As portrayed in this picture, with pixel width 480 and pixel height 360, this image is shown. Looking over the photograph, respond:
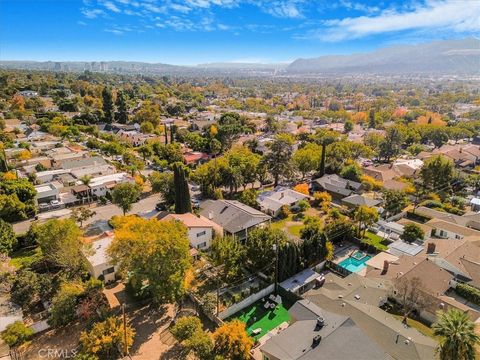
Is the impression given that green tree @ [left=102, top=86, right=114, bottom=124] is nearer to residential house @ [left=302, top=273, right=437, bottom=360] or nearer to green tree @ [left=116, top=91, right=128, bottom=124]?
green tree @ [left=116, top=91, right=128, bottom=124]

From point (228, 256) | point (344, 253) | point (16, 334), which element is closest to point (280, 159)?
point (344, 253)

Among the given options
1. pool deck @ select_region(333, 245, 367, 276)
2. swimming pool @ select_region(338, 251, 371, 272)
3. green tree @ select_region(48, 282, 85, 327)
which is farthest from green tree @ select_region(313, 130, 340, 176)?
green tree @ select_region(48, 282, 85, 327)

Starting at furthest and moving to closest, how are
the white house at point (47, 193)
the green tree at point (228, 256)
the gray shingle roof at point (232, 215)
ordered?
the white house at point (47, 193), the gray shingle roof at point (232, 215), the green tree at point (228, 256)

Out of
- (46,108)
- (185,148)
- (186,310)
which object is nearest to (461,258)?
(186,310)

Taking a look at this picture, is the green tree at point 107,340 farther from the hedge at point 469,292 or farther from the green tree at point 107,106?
the green tree at point 107,106

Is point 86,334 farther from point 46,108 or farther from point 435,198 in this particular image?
point 46,108

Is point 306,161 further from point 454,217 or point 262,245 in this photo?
point 262,245

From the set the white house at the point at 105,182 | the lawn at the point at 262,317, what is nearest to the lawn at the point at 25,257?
the white house at the point at 105,182
